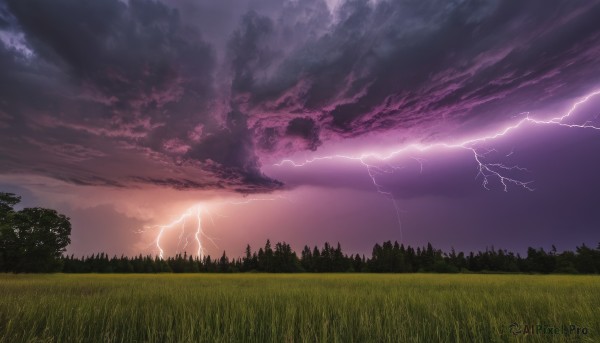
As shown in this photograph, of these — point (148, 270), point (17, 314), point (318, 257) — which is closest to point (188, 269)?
point (148, 270)

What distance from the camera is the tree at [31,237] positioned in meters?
38.2

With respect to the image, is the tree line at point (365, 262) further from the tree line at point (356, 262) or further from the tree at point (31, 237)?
the tree at point (31, 237)

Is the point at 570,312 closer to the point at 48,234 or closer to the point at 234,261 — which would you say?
the point at 48,234

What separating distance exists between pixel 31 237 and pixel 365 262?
92988 millimetres

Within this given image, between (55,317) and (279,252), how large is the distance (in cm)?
10621

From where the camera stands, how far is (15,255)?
3906 centimetres

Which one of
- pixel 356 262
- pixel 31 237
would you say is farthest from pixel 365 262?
pixel 31 237

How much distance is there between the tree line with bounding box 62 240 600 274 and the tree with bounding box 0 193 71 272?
178 ft

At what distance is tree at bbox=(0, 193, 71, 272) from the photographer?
1503 inches

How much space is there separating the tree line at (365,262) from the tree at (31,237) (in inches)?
2137

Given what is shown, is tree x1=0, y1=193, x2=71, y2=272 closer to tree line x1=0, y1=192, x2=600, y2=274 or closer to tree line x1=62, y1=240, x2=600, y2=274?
tree line x1=0, y1=192, x2=600, y2=274

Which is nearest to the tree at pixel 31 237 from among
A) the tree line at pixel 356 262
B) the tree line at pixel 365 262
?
the tree line at pixel 356 262

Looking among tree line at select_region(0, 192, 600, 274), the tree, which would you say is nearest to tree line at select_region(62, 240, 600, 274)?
tree line at select_region(0, 192, 600, 274)

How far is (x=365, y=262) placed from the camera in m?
108
